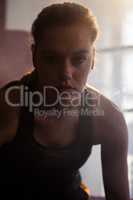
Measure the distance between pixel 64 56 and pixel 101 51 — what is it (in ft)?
0.70

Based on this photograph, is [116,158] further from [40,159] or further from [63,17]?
[63,17]

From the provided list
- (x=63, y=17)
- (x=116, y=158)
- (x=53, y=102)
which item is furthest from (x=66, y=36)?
(x=116, y=158)

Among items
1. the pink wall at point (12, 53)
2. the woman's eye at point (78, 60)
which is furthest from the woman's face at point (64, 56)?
the pink wall at point (12, 53)

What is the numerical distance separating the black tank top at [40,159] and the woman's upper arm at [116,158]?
2.0 inches

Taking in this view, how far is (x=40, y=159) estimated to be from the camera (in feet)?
2.01

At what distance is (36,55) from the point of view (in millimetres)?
616

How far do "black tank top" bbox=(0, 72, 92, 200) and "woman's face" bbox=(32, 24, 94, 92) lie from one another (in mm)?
36

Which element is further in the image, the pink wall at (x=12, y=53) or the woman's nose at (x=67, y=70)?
the pink wall at (x=12, y=53)

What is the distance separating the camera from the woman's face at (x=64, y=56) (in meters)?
0.57

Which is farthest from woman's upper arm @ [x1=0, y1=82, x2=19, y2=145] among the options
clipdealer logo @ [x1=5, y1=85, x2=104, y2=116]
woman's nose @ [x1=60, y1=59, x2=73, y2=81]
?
woman's nose @ [x1=60, y1=59, x2=73, y2=81]

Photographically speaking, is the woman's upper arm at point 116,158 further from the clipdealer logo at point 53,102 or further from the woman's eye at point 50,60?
the woman's eye at point 50,60

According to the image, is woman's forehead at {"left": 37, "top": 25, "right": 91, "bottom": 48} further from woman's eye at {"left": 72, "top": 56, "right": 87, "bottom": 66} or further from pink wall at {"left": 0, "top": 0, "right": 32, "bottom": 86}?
pink wall at {"left": 0, "top": 0, "right": 32, "bottom": 86}

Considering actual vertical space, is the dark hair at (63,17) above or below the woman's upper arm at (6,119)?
above

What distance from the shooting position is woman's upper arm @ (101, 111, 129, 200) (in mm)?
673
